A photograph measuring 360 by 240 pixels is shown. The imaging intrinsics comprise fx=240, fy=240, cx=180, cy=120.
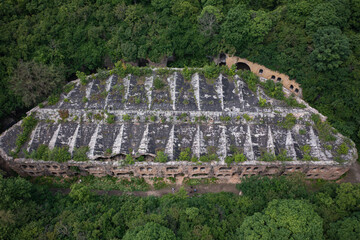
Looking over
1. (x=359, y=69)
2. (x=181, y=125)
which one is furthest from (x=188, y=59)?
(x=359, y=69)

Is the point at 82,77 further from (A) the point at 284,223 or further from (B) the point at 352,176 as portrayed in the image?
(B) the point at 352,176

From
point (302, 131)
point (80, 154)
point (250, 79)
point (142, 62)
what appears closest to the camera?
point (80, 154)

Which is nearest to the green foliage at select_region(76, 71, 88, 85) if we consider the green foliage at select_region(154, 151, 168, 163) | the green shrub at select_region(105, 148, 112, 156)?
the green shrub at select_region(105, 148, 112, 156)

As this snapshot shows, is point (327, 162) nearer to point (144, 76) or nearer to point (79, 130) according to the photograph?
point (144, 76)

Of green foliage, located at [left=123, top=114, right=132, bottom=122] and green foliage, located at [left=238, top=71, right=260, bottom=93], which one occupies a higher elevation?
green foliage, located at [left=238, top=71, right=260, bottom=93]

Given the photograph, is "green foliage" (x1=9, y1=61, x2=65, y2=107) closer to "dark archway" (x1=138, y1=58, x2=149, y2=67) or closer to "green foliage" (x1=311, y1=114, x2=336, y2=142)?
"dark archway" (x1=138, y1=58, x2=149, y2=67)

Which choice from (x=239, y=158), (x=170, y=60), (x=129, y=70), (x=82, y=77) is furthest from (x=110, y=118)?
(x=170, y=60)

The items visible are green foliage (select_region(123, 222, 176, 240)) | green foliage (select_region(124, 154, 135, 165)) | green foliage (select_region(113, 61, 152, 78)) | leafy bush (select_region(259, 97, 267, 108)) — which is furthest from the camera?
green foliage (select_region(113, 61, 152, 78))
